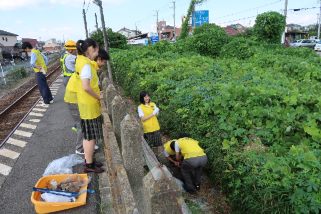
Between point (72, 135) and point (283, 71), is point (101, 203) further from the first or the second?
point (283, 71)

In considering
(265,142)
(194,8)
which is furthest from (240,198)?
(194,8)

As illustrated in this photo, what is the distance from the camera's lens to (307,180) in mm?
3127

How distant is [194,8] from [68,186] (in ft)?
99.3

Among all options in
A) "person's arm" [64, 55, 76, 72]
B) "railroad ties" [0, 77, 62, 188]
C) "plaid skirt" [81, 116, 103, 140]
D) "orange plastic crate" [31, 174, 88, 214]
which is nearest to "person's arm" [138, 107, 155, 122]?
"plaid skirt" [81, 116, 103, 140]

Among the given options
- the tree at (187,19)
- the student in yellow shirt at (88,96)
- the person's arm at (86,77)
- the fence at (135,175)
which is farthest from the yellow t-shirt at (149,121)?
the tree at (187,19)

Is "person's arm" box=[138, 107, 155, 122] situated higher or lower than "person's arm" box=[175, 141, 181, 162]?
higher

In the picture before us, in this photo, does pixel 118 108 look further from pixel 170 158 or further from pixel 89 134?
pixel 170 158

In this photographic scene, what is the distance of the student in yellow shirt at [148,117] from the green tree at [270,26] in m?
17.0

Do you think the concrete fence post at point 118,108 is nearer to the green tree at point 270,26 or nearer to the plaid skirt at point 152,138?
the plaid skirt at point 152,138

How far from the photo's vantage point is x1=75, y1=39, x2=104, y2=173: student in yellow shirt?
442cm

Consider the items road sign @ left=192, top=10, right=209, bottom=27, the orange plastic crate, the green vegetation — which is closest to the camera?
the green vegetation

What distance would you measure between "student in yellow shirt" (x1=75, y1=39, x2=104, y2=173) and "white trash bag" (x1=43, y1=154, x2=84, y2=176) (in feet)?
1.74

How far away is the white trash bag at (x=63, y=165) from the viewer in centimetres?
530

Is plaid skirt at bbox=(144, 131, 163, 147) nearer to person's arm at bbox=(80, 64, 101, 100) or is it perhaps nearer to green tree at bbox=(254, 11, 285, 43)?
person's arm at bbox=(80, 64, 101, 100)
